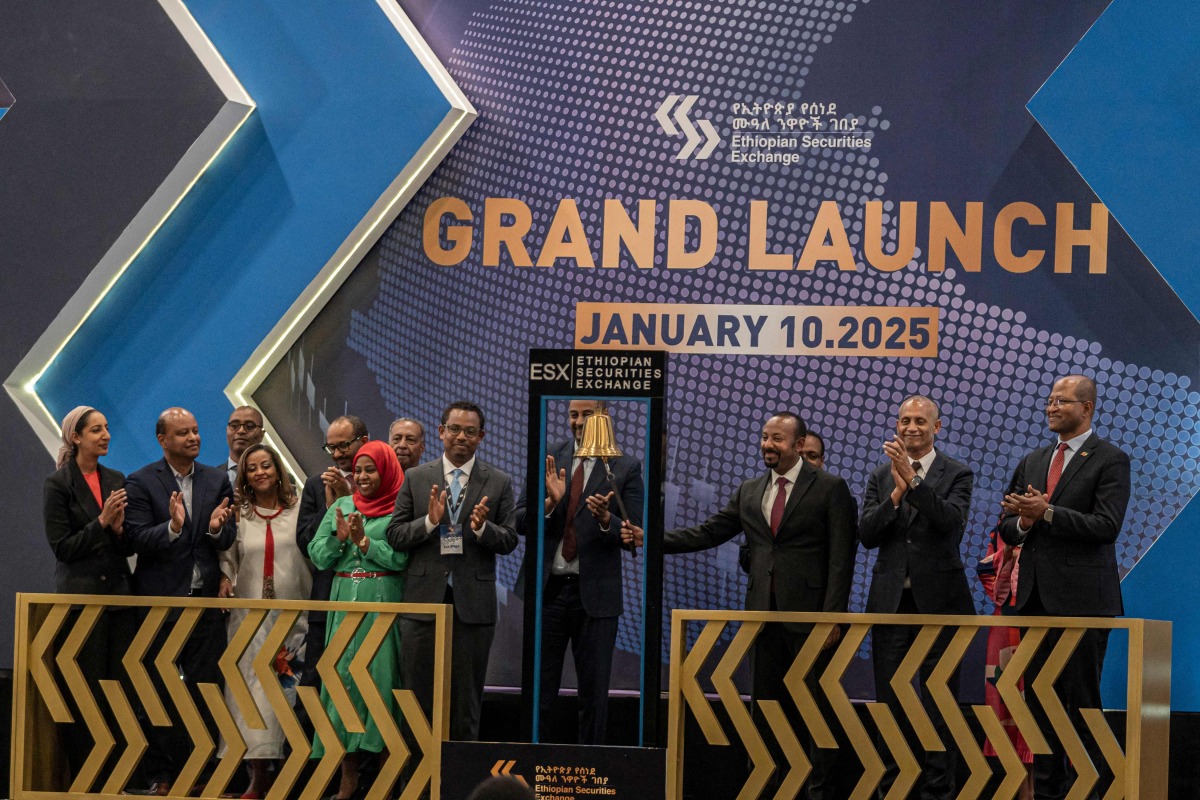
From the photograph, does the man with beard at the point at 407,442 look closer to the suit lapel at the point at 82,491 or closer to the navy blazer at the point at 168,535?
the navy blazer at the point at 168,535

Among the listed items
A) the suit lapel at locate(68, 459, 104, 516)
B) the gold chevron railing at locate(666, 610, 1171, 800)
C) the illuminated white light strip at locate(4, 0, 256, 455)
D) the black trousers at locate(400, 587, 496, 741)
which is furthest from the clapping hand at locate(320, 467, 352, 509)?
the illuminated white light strip at locate(4, 0, 256, 455)

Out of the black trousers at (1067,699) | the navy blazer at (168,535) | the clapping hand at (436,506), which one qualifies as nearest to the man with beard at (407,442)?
the navy blazer at (168,535)

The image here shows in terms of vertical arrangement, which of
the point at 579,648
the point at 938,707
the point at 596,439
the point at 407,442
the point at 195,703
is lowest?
the point at 195,703

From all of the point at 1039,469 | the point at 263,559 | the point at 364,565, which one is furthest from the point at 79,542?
the point at 1039,469

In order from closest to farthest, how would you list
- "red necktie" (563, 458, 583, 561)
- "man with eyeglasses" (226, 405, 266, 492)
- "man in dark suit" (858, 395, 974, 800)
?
"red necktie" (563, 458, 583, 561) < "man in dark suit" (858, 395, 974, 800) < "man with eyeglasses" (226, 405, 266, 492)

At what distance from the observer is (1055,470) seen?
243 inches

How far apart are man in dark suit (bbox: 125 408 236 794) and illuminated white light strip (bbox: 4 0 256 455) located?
2.04m

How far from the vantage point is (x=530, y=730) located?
5.75m

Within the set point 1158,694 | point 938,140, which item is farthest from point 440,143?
point 1158,694

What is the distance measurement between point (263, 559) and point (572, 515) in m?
1.56

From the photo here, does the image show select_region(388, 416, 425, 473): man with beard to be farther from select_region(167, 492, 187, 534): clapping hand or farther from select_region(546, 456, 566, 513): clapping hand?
select_region(546, 456, 566, 513): clapping hand

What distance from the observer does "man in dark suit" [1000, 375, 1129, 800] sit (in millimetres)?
5859

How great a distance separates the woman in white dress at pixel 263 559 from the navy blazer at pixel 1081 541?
10.5ft

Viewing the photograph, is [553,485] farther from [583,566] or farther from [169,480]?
[169,480]
